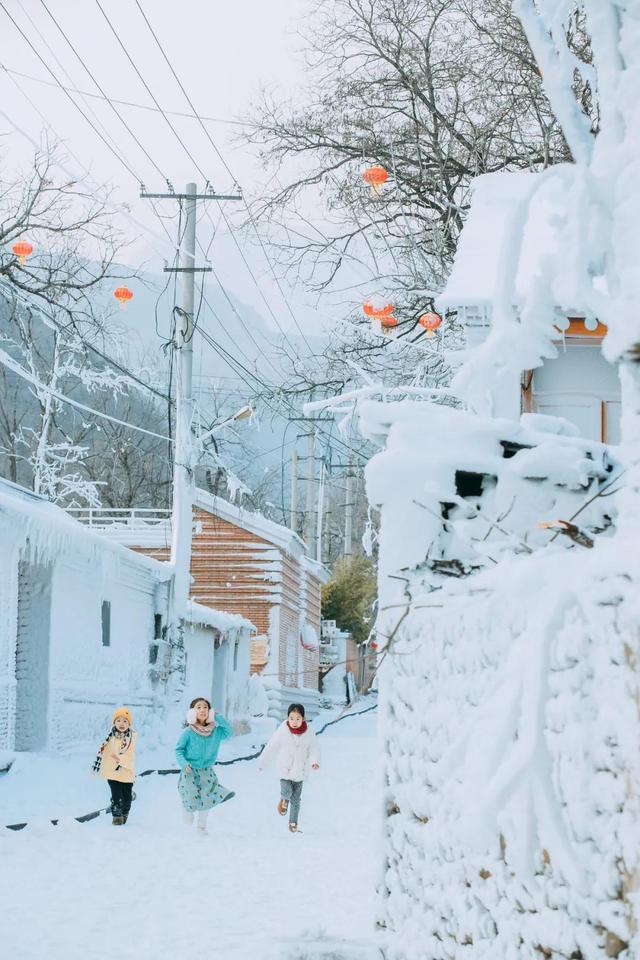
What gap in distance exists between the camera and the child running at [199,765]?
42.8ft

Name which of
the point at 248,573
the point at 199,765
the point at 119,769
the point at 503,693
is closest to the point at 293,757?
the point at 199,765

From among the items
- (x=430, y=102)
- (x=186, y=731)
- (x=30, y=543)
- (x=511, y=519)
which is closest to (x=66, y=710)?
(x=30, y=543)

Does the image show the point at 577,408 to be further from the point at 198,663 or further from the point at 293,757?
the point at 198,663

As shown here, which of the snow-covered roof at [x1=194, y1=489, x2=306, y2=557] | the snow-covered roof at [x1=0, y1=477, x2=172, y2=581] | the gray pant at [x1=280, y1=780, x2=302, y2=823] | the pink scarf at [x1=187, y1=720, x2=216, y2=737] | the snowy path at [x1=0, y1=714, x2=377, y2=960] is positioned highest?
the snow-covered roof at [x1=194, y1=489, x2=306, y2=557]

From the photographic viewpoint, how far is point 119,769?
1365cm

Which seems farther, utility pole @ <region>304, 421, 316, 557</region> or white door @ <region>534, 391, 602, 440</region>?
utility pole @ <region>304, 421, 316, 557</region>

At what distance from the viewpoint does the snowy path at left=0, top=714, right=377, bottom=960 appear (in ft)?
24.2

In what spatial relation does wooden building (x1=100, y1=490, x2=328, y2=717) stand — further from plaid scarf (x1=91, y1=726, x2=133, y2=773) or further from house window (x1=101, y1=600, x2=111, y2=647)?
plaid scarf (x1=91, y1=726, x2=133, y2=773)

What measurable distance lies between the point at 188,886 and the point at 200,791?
360 cm

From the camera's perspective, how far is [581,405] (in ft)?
45.4

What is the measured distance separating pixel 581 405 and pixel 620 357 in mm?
10413

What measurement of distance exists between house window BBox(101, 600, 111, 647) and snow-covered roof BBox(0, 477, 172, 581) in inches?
29.7

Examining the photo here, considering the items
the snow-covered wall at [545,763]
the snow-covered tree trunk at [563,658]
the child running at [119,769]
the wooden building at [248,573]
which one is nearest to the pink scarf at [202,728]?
the child running at [119,769]

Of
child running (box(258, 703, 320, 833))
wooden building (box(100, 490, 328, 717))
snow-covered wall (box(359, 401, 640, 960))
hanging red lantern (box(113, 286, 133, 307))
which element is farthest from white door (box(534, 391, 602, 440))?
wooden building (box(100, 490, 328, 717))
